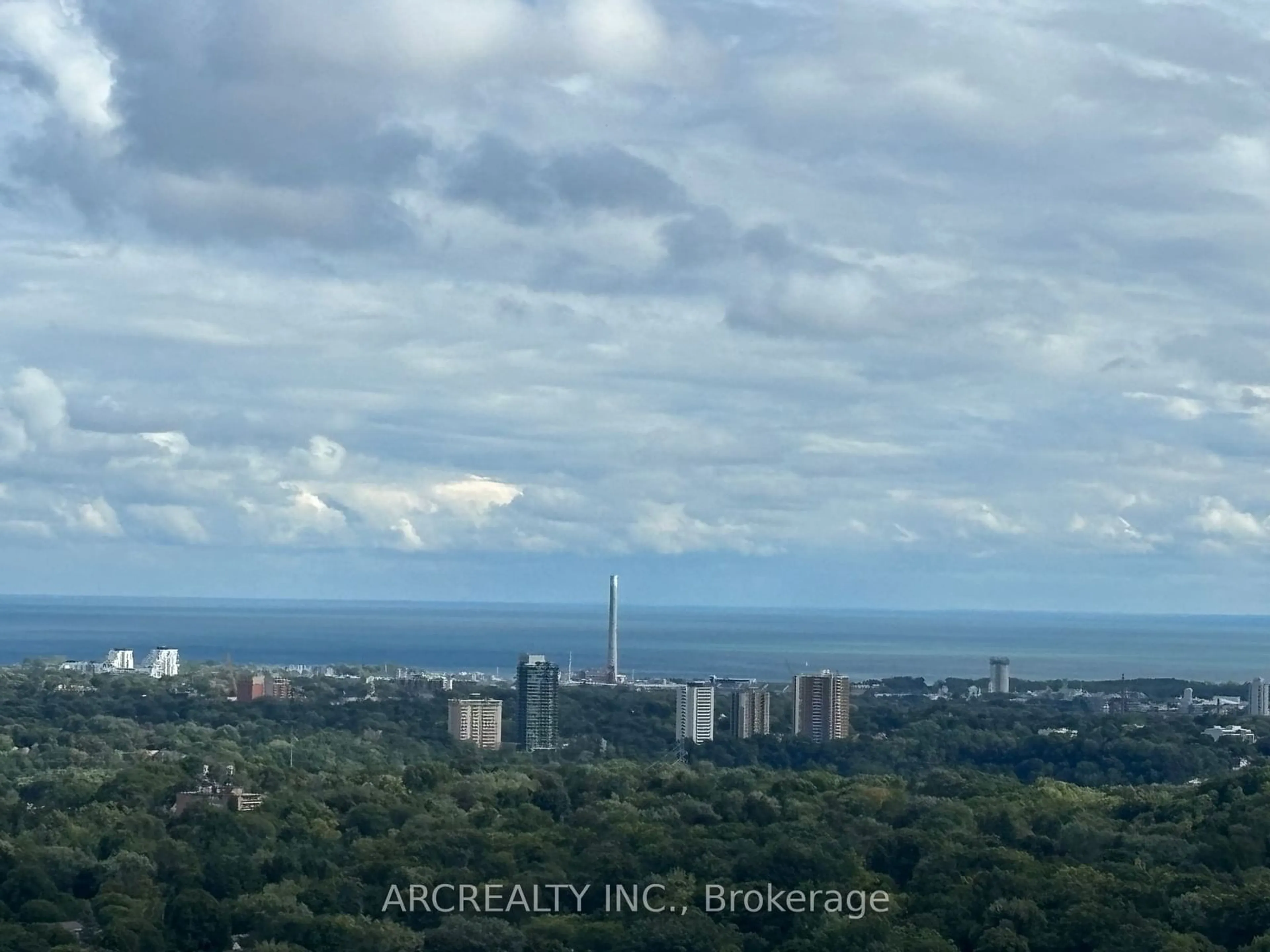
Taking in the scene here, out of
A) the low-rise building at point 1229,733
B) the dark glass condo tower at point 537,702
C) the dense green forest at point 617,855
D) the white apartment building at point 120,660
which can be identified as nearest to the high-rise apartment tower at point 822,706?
the dark glass condo tower at point 537,702

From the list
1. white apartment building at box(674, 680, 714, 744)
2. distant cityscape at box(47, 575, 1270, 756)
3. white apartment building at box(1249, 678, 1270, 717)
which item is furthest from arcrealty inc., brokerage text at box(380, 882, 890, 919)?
white apartment building at box(1249, 678, 1270, 717)

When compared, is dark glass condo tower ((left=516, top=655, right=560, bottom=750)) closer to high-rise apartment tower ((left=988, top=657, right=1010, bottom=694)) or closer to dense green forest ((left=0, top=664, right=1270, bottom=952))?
dense green forest ((left=0, top=664, right=1270, bottom=952))

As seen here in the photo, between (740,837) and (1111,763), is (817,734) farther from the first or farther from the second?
(740,837)

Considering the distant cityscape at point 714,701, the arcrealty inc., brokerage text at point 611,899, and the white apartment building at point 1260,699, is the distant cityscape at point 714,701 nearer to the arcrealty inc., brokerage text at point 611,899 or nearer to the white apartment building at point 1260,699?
the white apartment building at point 1260,699

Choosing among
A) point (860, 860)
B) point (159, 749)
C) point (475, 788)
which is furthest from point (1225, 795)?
point (159, 749)

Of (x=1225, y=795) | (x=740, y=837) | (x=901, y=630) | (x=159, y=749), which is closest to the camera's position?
(x=740, y=837)
